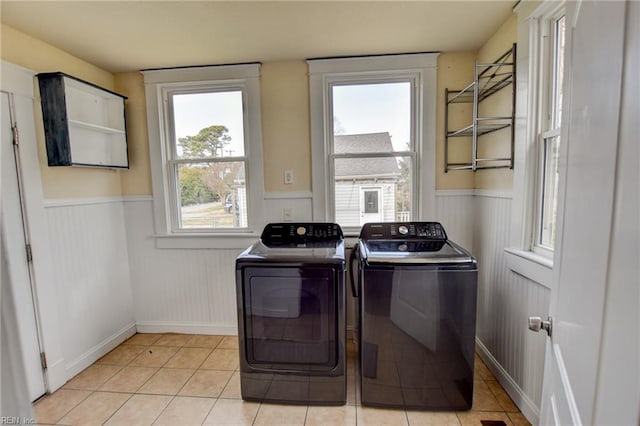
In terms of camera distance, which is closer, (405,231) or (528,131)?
(528,131)

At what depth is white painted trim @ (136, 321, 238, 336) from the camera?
8.62ft

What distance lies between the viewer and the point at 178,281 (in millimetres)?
2629

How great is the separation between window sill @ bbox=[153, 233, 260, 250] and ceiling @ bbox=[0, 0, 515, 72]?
4.51ft

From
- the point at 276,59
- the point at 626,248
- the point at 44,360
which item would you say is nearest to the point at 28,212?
the point at 44,360

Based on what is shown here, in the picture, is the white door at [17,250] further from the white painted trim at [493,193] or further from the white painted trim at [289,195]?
the white painted trim at [493,193]

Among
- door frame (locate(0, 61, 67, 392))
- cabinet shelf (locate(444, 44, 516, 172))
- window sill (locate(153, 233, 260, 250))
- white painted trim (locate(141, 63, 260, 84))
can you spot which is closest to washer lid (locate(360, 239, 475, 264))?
cabinet shelf (locate(444, 44, 516, 172))

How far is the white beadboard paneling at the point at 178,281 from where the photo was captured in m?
2.58

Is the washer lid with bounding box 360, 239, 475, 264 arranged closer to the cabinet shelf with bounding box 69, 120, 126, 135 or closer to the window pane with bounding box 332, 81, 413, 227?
the window pane with bounding box 332, 81, 413, 227

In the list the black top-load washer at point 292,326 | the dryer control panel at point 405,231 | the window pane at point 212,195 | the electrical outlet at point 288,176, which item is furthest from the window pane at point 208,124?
the dryer control panel at point 405,231

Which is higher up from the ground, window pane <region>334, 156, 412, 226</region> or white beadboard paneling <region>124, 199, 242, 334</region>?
window pane <region>334, 156, 412, 226</region>

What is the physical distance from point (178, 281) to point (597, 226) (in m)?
2.76

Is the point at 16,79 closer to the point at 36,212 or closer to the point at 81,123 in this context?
the point at 81,123

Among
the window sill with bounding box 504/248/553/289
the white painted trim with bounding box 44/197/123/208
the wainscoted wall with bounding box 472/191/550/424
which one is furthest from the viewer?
the white painted trim with bounding box 44/197/123/208

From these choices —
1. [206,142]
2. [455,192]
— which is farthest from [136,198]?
[455,192]
